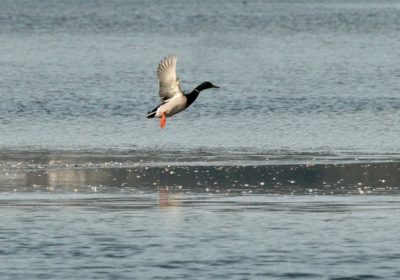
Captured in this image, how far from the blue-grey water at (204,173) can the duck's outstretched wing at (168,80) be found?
1.14 metres

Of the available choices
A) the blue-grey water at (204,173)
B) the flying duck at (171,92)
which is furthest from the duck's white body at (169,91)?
the blue-grey water at (204,173)

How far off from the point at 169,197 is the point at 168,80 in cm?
489

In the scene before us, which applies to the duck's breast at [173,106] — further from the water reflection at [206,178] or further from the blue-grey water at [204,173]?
the water reflection at [206,178]

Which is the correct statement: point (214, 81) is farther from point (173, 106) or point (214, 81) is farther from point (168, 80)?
point (168, 80)

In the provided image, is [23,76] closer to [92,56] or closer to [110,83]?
[110,83]

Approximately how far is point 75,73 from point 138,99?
12.1 meters

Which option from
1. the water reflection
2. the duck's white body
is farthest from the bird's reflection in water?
the duck's white body

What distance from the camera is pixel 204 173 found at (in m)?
23.8

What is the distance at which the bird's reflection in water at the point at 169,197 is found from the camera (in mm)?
20297

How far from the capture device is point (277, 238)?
17.7 m

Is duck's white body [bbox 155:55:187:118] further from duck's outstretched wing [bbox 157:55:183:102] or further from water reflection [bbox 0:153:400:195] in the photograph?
water reflection [bbox 0:153:400:195]

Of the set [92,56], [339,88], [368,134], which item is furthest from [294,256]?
[92,56]

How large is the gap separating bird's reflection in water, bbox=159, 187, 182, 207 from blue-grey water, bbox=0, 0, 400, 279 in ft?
0.15

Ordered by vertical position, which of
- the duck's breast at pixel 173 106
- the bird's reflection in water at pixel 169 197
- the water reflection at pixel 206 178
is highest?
the duck's breast at pixel 173 106
